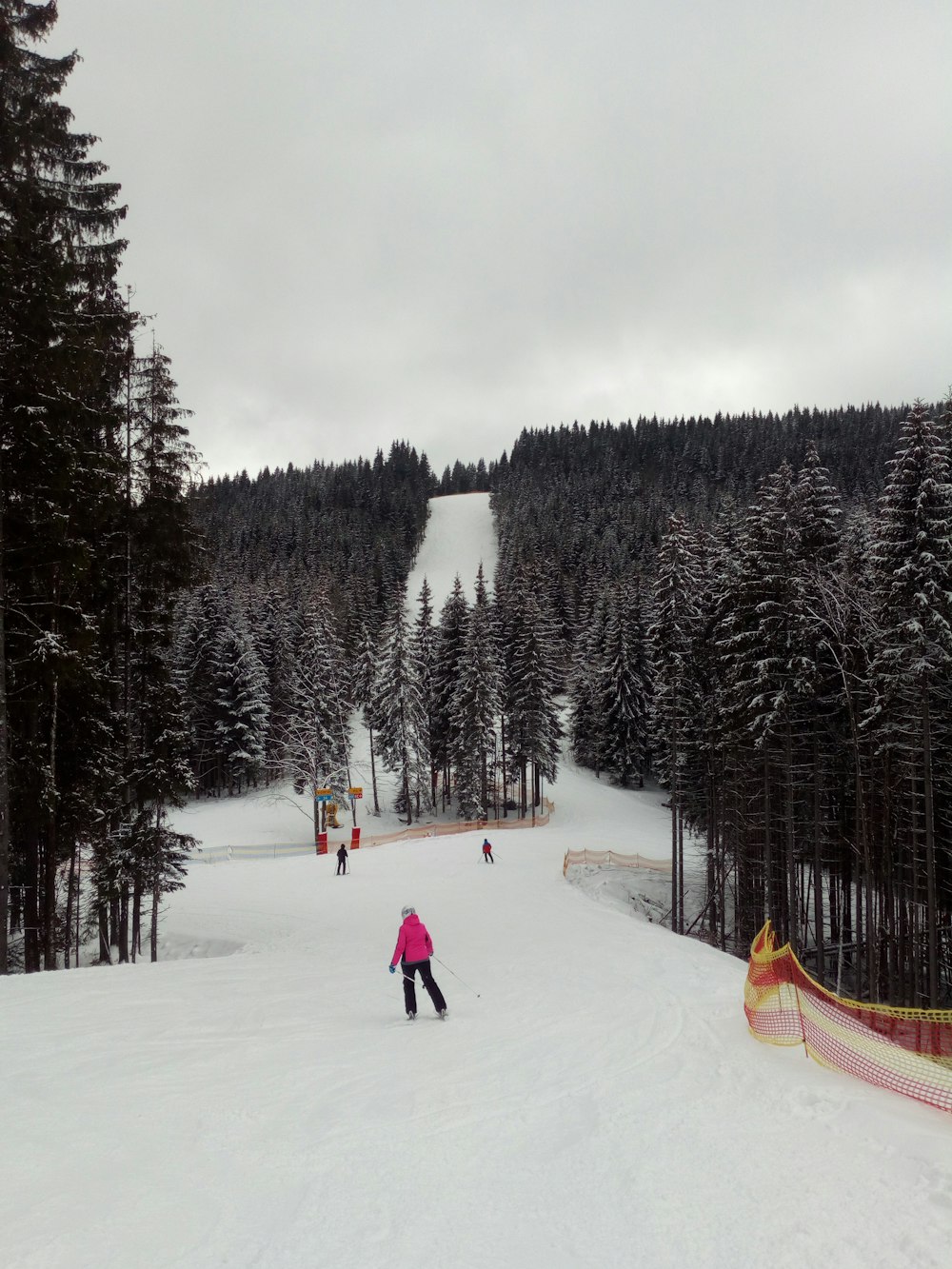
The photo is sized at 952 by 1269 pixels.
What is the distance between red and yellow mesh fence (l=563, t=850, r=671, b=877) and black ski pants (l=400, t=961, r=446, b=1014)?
2162 cm

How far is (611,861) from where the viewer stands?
3381 cm

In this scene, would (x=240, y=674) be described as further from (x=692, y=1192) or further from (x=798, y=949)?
(x=692, y=1192)

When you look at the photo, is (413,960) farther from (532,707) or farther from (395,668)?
(395,668)

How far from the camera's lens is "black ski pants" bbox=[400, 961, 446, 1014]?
918cm

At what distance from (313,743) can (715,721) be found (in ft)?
89.1

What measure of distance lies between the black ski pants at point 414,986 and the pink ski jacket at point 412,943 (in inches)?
A: 3.2

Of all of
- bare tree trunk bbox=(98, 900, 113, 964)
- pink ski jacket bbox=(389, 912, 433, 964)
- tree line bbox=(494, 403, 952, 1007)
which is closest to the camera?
pink ski jacket bbox=(389, 912, 433, 964)

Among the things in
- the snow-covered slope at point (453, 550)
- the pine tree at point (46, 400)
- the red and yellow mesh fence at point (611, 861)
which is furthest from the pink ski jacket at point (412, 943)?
the snow-covered slope at point (453, 550)

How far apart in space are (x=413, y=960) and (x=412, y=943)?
208 millimetres

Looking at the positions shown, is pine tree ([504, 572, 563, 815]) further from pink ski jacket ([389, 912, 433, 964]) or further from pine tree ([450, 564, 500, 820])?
pink ski jacket ([389, 912, 433, 964])

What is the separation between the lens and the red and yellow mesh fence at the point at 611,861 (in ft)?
107

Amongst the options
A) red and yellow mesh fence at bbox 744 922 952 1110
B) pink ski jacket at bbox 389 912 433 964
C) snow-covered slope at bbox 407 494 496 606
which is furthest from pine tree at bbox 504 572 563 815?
snow-covered slope at bbox 407 494 496 606

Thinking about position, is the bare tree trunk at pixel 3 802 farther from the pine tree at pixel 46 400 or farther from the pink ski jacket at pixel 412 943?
the pink ski jacket at pixel 412 943

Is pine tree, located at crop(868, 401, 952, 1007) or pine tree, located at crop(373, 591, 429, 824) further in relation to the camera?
pine tree, located at crop(373, 591, 429, 824)
